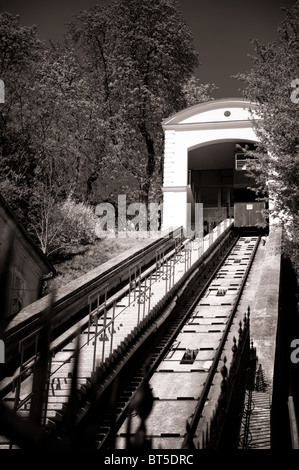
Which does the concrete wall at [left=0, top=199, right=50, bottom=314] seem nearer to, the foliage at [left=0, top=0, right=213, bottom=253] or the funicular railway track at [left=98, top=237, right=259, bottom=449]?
the funicular railway track at [left=98, top=237, right=259, bottom=449]

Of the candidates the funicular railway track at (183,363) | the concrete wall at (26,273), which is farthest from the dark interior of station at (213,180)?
the funicular railway track at (183,363)

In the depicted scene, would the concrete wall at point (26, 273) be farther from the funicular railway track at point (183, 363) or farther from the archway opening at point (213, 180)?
the archway opening at point (213, 180)

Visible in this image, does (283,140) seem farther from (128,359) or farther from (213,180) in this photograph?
(213,180)

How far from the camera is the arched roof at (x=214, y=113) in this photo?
29.4 metres

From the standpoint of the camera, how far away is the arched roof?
2942 cm

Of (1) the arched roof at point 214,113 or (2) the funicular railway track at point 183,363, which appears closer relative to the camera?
(2) the funicular railway track at point 183,363

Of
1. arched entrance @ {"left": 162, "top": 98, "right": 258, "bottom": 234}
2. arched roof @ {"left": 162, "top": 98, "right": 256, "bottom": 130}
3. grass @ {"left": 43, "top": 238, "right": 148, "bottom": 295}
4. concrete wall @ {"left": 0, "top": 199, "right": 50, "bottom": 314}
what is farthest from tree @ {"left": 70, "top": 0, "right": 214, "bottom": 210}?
concrete wall @ {"left": 0, "top": 199, "right": 50, "bottom": 314}

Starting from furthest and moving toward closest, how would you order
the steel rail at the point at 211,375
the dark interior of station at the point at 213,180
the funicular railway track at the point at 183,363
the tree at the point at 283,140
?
the dark interior of station at the point at 213,180 < the tree at the point at 283,140 < the funicular railway track at the point at 183,363 < the steel rail at the point at 211,375

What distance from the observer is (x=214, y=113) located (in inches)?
1180

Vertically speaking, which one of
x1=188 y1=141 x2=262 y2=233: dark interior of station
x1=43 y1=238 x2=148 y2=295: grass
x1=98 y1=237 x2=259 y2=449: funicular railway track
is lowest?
x1=98 y1=237 x2=259 y2=449: funicular railway track

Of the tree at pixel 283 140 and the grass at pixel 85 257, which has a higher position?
the tree at pixel 283 140

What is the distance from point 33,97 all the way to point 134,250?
1841cm

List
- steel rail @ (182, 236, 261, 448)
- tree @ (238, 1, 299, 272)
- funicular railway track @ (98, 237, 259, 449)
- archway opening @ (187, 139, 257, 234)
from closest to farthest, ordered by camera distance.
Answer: steel rail @ (182, 236, 261, 448) < funicular railway track @ (98, 237, 259, 449) < tree @ (238, 1, 299, 272) < archway opening @ (187, 139, 257, 234)

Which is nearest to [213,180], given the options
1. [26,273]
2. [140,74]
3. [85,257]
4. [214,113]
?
[214,113]
